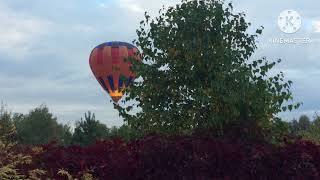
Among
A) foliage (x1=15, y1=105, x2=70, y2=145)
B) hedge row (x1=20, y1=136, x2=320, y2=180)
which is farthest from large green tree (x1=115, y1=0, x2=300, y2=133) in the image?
foliage (x1=15, y1=105, x2=70, y2=145)

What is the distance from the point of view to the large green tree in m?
13.0

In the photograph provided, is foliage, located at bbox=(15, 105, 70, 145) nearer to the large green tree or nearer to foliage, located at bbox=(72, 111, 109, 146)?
foliage, located at bbox=(72, 111, 109, 146)

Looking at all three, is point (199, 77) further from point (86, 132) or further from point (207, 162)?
point (86, 132)

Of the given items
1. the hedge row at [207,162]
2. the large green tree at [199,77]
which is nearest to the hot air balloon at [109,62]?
the large green tree at [199,77]

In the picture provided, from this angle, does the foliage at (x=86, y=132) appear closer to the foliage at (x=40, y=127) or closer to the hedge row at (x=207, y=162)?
the foliage at (x=40, y=127)

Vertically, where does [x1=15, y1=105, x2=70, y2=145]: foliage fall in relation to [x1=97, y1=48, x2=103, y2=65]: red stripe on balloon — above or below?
below

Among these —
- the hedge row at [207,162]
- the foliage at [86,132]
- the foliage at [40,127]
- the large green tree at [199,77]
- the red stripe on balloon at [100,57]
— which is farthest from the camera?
the foliage at [40,127]

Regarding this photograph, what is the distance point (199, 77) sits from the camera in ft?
44.9

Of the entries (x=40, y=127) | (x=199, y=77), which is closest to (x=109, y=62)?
(x=40, y=127)

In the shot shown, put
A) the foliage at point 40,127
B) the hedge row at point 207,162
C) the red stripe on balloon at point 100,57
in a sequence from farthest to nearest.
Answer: the foliage at point 40,127 → the red stripe on balloon at point 100,57 → the hedge row at point 207,162

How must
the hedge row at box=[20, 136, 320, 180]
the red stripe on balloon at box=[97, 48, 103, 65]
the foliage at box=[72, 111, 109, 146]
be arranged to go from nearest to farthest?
the hedge row at box=[20, 136, 320, 180], the foliage at box=[72, 111, 109, 146], the red stripe on balloon at box=[97, 48, 103, 65]

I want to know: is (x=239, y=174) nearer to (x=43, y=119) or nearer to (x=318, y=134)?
(x=318, y=134)

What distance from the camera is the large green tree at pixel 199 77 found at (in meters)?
13.0

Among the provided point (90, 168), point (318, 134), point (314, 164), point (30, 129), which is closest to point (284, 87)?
point (314, 164)
